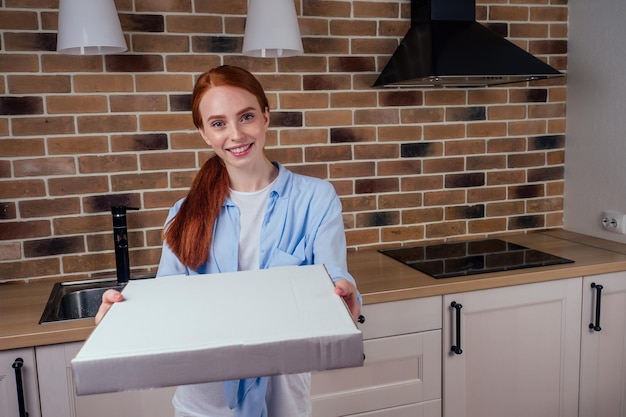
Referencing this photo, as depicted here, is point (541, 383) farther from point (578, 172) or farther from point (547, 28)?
point (547, 28)

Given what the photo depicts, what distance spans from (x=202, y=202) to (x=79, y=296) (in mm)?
882

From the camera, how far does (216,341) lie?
2.64 feet

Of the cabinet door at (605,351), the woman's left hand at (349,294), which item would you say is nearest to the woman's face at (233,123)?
the woman's left hand at (349,294)

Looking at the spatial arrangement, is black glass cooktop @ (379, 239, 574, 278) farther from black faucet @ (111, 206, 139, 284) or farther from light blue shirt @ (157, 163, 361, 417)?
black faucet @ (111, 206, 139, 284)

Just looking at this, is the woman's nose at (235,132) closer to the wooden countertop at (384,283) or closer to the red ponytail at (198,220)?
the red ponytail at (198,220)

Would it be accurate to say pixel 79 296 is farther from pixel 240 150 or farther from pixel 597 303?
pixel 597 303

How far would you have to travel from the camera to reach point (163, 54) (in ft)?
6.91

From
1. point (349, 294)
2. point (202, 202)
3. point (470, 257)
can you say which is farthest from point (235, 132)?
point (470, 257)

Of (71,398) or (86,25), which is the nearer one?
(71,398)

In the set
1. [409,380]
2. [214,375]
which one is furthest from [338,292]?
[409,380]

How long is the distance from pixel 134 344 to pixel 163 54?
1532mm

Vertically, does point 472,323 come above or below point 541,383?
above

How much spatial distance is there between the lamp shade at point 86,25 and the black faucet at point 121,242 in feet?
1.86

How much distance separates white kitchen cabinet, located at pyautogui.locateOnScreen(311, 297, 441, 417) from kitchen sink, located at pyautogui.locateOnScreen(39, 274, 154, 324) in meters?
0.81
